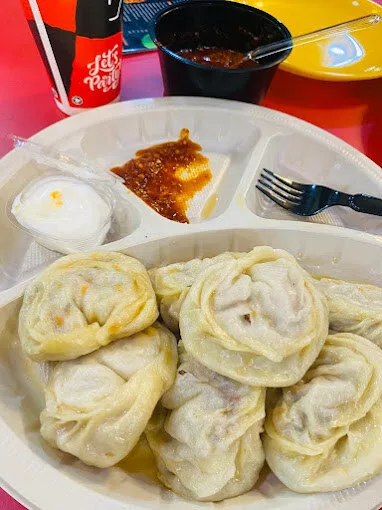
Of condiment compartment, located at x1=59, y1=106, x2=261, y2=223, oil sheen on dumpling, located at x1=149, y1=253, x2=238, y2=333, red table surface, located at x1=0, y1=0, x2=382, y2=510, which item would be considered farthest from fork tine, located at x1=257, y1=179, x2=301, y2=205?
red table surface, located at x1=0, y1=0, x2=382, y2=510

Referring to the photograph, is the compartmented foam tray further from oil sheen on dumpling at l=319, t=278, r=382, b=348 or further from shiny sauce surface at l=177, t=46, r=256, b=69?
oil sheen on dumpling at l=319, t=278, r=382, b=348

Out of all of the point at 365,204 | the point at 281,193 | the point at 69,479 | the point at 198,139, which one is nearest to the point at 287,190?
the point at 281,193

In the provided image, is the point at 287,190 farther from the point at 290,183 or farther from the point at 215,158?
the point at 215,158

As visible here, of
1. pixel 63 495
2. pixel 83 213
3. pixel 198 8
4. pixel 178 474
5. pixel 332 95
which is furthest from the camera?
pixel 332 95

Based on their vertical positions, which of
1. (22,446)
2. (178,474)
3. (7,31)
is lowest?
(178,474)

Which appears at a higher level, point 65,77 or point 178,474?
point 65,77

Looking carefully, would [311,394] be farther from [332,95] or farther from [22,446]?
[332,95]

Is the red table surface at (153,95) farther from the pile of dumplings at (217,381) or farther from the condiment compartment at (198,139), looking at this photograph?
the pile of dumplings at (217,381)

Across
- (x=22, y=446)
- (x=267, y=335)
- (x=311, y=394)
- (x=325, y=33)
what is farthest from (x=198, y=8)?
(x=22, y=446)
